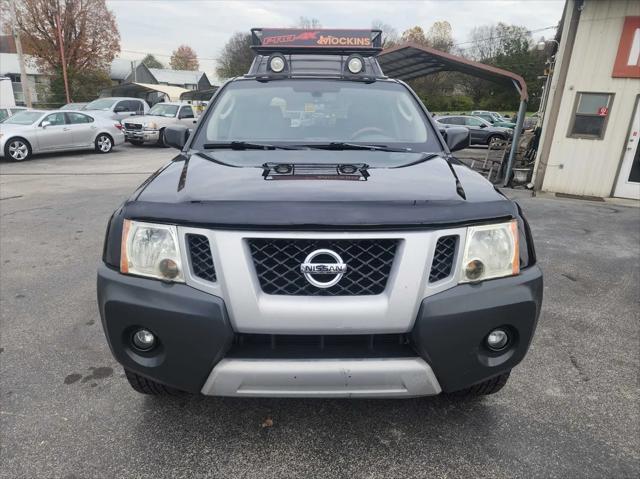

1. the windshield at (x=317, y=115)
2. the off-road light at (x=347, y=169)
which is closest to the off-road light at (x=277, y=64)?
the windshield at (x=317, y=115)

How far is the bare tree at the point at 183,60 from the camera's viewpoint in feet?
292

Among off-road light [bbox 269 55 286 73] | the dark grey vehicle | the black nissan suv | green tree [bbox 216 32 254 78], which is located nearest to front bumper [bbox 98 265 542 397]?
the black nissan suv

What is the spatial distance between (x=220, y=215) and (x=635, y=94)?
371 inches

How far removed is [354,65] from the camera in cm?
357

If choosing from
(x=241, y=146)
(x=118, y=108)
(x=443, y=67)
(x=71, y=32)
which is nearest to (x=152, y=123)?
(x=118, y=108)

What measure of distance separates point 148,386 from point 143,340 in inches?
16.8

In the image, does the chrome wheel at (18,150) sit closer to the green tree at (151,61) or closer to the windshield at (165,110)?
the windshield at (165,110)

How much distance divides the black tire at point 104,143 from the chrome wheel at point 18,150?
7.67ft

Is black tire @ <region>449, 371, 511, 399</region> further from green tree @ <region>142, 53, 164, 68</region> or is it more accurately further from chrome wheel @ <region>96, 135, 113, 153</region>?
green tree @ <region>142, 53, 164, 68</region>

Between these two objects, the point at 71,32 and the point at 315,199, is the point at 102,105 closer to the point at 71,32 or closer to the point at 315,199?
the point at 315,199

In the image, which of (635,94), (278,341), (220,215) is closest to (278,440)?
(278,341)

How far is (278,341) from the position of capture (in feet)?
5.87

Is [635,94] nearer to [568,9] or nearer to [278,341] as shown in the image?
[568,9]

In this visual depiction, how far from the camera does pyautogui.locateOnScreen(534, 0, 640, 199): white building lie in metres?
8.18
